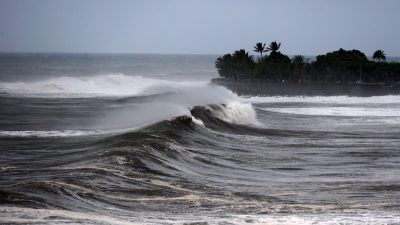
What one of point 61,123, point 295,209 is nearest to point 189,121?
point 61,123

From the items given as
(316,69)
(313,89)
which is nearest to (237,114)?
(313,89)

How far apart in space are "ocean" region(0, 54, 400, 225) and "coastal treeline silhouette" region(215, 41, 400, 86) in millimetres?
53870

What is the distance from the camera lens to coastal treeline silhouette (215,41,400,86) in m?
97.8

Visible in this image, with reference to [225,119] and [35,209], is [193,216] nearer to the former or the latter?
[35,209]

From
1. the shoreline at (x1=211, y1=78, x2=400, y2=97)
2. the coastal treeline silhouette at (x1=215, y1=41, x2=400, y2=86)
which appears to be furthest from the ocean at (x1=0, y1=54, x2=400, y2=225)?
the coastal treeline silhouette at (x1=215, y1=41, x2=400, y2=86)

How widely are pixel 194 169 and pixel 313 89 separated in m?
68.8

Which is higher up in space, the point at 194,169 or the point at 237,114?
the point at 237,114

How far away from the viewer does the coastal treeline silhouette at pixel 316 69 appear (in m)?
97.8

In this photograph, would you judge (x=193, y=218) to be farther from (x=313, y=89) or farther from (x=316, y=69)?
(x=316, y=69)

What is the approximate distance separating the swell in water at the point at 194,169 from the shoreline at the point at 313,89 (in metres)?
42.7

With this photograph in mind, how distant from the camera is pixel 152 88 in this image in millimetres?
76000

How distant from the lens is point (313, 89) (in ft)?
294

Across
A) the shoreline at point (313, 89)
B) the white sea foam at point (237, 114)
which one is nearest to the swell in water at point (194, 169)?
the white sea foam at point (237, 114)

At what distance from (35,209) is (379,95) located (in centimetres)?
7335
